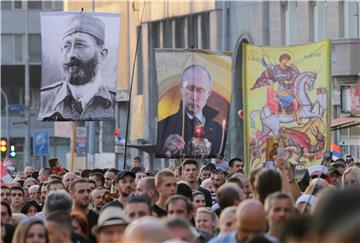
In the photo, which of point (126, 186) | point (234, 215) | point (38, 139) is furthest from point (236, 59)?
point (234, 215)

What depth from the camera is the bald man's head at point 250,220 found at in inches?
337

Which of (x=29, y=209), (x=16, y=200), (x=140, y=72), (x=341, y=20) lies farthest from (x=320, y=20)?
(x=29, y=209)

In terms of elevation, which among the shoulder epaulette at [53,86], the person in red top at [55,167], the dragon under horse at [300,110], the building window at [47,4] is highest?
the building window at [47,4]

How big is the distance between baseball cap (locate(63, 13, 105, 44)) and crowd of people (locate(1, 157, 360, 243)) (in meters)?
5.41

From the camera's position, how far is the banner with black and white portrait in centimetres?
2216

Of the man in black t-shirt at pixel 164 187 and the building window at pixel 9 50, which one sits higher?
the building window at pixel 9 50

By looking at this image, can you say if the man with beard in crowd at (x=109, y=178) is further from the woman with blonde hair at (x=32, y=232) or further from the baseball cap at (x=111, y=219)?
the woman with blonde hair at (x=32, y=232)

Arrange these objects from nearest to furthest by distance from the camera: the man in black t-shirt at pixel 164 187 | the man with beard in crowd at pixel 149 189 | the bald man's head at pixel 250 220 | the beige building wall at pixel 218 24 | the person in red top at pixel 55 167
Answer: the bald man's head at pixel 250 220 → the man in black t-shirt at pixel 164 187 → the man with beard in crowd at pixel 149 189 → the person in red top at pixel 55 167 → the beige building wall at pixel 218 24

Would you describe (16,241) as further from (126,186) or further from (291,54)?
(291,54)

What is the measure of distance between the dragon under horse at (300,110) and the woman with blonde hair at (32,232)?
12814mm

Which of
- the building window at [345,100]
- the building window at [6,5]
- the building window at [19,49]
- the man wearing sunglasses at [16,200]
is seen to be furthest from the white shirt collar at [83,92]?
the building window at [6,5]

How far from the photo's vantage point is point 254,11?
5059cm

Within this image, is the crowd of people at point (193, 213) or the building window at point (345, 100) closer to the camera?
the crowd of people at point (193, 213)

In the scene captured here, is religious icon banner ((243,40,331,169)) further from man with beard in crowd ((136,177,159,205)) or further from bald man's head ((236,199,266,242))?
bald man's head ((236,199,266,242))
